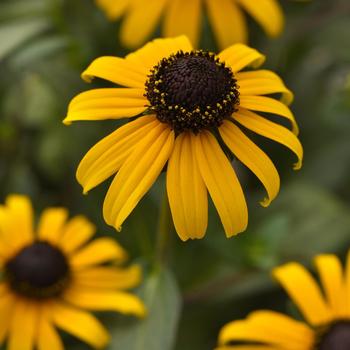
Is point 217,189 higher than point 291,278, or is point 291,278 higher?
point 217,189

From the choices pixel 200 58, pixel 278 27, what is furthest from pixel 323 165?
pixel 200 58

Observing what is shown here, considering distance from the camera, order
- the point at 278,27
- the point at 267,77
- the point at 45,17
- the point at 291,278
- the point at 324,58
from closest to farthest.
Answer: the point at 267,77
the point at 291,278
the point at 278,27
the point at 45,17
the point at 324,58

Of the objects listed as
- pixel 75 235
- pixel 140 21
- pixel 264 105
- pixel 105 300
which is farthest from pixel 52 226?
pixel 264 105

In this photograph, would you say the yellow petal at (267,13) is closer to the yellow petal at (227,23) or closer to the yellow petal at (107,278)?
the yellow petal at (227,23)

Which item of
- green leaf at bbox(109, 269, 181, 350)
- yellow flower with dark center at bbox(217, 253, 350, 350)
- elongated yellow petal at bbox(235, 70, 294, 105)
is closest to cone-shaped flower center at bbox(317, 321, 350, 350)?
yellow flower with dark center at bbox(217, 253, 350, 350)

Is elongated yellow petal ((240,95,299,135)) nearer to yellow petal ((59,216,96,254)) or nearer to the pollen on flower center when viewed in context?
the pollen on flower center

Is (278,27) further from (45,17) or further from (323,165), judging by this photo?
(45,17)
